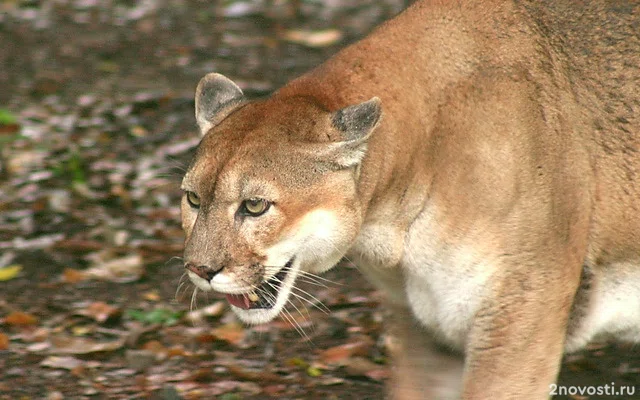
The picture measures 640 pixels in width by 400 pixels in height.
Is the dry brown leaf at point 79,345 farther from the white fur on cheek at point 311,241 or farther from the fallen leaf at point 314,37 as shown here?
the fallen leaf at point 314,37

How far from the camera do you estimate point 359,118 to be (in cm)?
483

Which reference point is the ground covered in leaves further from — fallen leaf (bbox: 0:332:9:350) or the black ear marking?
the black ear marking

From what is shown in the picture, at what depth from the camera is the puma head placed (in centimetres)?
471

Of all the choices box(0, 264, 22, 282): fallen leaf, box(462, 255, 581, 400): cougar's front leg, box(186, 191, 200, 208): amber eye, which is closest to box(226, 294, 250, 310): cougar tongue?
box(186, 191, 200, 208): amber eye

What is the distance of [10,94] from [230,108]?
6546mm

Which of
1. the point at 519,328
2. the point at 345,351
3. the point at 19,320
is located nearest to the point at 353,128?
the point at 519,328

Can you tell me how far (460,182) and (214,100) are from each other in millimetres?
1292

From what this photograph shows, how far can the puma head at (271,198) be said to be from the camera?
471 centimetres

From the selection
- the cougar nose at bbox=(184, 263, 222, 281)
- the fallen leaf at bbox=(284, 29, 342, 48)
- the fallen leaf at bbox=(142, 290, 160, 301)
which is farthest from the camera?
the fallen leaf at bbox=(284, 29, 342, 48)

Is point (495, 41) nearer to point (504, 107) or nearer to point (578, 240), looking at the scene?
point (504, 107)

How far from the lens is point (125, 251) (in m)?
8.36

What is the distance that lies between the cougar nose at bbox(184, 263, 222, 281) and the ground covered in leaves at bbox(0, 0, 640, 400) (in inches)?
43.2

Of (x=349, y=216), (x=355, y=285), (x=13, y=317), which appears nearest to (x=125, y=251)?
(x=13, y=317)

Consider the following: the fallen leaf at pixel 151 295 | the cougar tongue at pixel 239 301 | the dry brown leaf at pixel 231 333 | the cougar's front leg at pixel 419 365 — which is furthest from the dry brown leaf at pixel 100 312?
the cougar tongue at pixel 239 301
